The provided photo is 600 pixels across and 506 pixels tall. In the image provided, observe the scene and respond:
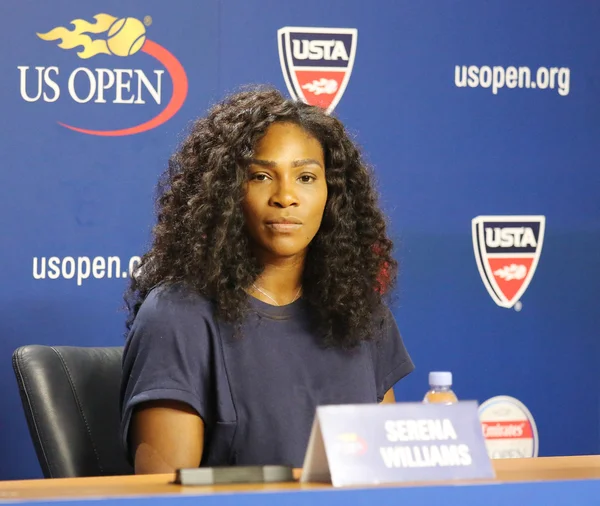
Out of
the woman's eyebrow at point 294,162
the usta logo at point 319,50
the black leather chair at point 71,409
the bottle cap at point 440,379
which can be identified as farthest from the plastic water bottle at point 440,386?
the usta logo at point 319,50

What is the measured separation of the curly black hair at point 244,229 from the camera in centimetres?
181

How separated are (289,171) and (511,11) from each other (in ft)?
4.31

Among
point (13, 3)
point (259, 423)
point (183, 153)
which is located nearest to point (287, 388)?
point (259, 423)

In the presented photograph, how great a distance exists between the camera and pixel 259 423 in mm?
1715

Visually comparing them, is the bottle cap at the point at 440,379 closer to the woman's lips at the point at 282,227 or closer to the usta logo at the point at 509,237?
the woman's lips at the point at 282,227

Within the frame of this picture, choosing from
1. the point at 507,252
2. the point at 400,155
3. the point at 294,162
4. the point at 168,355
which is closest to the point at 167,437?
the point at 168,355

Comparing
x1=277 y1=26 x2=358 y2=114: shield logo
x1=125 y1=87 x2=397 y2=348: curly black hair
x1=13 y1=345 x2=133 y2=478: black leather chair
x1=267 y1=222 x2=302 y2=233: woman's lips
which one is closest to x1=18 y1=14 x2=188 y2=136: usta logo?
x1=277 y1=26 x2=358 y2=114: shield logo

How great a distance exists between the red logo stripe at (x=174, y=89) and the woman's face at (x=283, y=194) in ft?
2.66

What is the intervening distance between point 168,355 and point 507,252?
4.68 feet

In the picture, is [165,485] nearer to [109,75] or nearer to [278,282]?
[278,282]

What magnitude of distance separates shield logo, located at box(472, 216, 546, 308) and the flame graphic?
1.04 metres

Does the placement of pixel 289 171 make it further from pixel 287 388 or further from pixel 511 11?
pixel 511 11

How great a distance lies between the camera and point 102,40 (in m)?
2.57

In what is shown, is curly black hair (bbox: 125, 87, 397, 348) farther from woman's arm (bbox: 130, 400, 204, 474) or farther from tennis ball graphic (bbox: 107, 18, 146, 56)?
tennis ball graphic (bbox: 107, 18, 146, 56)
